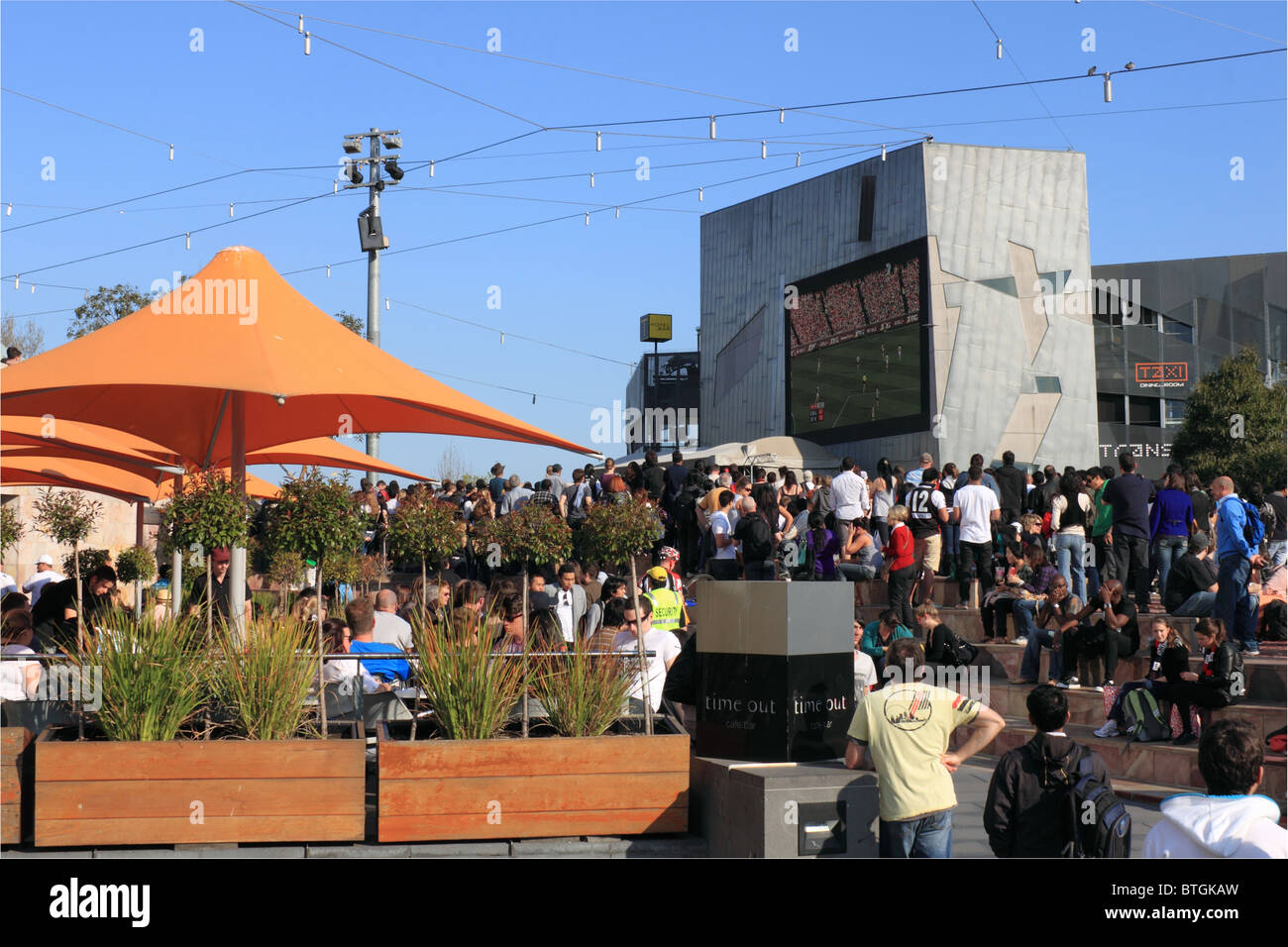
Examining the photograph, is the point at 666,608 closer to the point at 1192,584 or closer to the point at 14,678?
the point at 14,678

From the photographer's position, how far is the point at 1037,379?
28672 mm

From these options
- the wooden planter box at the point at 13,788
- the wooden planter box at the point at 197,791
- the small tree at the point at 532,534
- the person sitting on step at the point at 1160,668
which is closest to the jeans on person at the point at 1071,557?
the person sitting on step at the point at 1160,668

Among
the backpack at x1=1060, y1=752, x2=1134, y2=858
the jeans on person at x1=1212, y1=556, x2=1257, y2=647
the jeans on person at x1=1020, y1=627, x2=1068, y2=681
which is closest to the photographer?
the backpack at x1=1060, y1=752, x2=1134, y2=858

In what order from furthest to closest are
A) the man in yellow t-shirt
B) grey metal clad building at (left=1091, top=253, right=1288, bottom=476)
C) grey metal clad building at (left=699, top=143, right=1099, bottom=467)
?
grey metal clad building at (left=1091, top=253, right=1288, bottom=476) → grey metal clad building at (left=699, top=143, right=1099, bottom=467) → the man in yellow t-shirt

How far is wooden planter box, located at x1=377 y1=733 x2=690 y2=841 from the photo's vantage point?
6.38m

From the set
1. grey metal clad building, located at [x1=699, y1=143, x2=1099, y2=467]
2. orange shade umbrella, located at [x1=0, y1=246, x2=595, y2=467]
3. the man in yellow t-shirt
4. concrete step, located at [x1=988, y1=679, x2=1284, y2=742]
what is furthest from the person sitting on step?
grey metal clad building, located at [x1=699, y1=143, x2=1099, y2=467]

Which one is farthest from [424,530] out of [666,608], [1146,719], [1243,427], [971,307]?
[1243,427]

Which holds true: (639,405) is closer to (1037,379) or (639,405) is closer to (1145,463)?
(1145,463)

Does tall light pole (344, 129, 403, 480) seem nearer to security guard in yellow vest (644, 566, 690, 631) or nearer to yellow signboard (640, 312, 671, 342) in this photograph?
security guard in yellow vest (644, 566, 690, 631)

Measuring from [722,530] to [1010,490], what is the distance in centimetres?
412


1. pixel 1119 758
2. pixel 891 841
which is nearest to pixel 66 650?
pixel 891 841

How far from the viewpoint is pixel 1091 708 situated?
12.1m

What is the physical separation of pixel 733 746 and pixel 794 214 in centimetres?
2945

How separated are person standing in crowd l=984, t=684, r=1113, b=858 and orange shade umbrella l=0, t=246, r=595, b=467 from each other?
15.4 ft
